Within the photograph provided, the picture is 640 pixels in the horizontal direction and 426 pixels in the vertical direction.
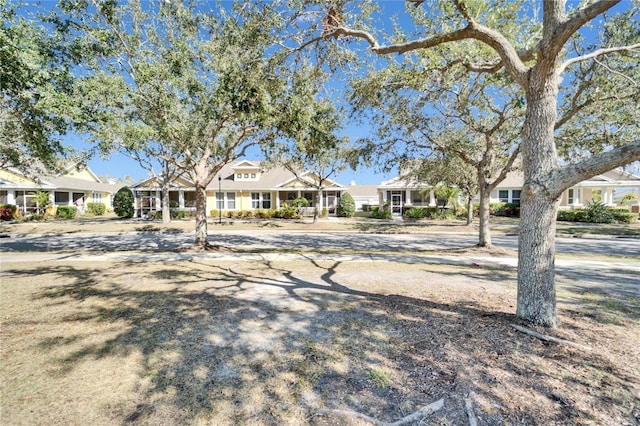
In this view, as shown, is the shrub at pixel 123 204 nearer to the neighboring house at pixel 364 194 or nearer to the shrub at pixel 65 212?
the shrub at pixel 65 212

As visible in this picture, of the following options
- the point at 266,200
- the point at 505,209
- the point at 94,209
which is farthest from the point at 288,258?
the point at 94,209

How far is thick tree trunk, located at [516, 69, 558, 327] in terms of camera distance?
434 centimetres

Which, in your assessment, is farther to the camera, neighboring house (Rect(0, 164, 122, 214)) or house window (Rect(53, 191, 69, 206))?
house window (Rect(53, 191, 69, 206))

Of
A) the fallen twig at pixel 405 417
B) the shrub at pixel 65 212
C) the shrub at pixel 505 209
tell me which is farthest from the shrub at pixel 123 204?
the shrub at pixel 505 209

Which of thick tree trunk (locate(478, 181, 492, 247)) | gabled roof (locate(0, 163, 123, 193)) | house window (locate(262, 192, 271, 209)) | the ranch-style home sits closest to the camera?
thick tree trunk (locate(478, 181, 492, 247))

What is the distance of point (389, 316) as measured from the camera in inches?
199

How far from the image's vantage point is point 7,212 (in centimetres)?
2583

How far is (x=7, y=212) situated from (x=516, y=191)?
163ft

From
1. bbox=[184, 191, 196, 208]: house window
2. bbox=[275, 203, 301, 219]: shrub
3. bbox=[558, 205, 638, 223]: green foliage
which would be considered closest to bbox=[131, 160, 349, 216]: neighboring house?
bbox=[184, 191, 196, 208]: house window

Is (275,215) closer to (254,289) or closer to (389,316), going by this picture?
(254,289)

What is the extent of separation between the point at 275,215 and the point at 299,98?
24.3 m

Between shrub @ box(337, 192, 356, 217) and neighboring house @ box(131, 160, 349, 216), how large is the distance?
102 cm

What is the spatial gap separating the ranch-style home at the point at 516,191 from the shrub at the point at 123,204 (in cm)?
2674

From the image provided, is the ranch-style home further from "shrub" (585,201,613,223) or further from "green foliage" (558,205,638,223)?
"shrub" (585,201,613,223)
